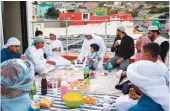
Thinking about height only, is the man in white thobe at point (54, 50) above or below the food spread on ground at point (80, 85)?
above

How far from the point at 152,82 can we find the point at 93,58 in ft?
8.40

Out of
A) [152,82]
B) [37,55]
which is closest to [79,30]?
[37,55]

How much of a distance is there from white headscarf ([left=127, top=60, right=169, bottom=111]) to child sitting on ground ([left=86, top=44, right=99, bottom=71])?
8.20 feet

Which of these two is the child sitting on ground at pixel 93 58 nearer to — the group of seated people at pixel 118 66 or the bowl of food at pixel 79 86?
the group of seated people at pixel 118 66

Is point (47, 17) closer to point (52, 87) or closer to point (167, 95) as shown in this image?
point (52, 87)

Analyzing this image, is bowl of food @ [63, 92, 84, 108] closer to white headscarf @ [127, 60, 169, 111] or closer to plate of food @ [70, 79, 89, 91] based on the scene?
plate of food @ [70, 79, 89, 91]

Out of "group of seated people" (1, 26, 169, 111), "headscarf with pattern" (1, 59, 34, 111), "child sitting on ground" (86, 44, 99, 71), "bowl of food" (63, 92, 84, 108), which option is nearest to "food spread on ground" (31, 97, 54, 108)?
"bowl of food" (63, 92, 84, 108)

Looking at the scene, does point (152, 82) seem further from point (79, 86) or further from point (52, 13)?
point (52, 13)

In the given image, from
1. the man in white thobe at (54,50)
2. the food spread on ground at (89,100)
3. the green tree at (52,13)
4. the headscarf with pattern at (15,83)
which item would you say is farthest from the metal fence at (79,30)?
the headscarf with pattern at (15,83)

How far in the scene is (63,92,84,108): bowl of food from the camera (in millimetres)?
2126

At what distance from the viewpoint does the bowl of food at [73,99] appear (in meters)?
2.13

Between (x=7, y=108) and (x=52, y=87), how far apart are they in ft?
4.87

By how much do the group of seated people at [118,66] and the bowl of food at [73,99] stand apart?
0.37 m

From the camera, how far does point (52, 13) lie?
484 centimetres
